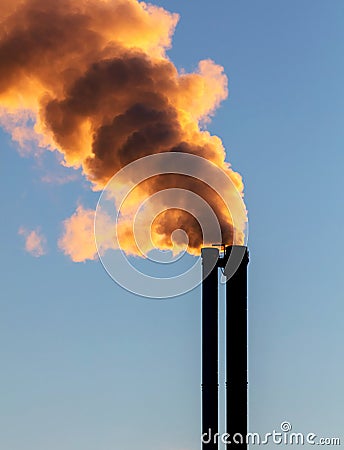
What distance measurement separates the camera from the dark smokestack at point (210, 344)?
50.4 m

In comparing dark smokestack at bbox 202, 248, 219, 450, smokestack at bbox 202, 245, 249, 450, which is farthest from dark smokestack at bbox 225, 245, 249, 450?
dark smokestack at bbox 202, 248, 219, 450

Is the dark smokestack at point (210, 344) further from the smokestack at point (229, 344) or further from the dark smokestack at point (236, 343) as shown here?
the dark smokestack at point (236, 343)

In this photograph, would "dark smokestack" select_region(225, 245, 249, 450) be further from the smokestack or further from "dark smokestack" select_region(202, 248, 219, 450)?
"dark smokestack" select_region(202, 248, 219, 450)

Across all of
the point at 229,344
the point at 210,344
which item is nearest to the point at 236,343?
the point at 229,344

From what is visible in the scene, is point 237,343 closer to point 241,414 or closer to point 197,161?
point 241,414

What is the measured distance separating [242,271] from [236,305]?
1406 millimetres

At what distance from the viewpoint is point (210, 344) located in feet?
169

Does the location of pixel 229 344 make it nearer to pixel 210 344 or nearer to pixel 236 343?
pixel 236 343

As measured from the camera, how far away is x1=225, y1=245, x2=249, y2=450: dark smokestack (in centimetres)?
5041

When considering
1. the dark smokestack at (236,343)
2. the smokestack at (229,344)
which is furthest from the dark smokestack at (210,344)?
the dark smokestack at (236,343)

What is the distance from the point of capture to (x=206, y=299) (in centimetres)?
5188

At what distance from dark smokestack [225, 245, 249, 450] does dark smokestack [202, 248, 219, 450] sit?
46cm

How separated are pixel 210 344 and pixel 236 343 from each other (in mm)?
971

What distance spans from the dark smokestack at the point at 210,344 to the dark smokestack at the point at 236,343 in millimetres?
458
